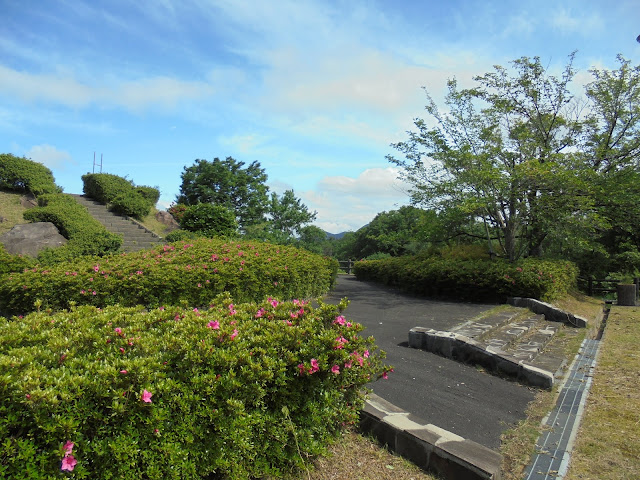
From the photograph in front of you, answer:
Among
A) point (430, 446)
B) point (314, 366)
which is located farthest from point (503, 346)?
point (314, 366)

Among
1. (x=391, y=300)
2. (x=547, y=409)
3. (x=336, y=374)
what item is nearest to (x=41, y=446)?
(x=336, y=374)

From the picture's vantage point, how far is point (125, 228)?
12719 mm

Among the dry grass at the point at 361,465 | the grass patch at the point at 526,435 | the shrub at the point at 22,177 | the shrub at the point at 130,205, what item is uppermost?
the shrub at the point at 22,177

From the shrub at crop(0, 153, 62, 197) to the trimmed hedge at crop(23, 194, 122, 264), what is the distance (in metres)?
2.46

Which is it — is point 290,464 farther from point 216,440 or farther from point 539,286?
point 539,286

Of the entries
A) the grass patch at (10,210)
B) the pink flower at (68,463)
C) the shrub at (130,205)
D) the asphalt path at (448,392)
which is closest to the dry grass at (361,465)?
the asphalt path at (448,392)

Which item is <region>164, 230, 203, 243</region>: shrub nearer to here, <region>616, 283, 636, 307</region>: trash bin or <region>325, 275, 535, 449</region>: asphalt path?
<region>325, 275, 535, 449</region>: asphalt path

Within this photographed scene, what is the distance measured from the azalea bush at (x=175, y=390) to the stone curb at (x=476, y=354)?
2.57 meters

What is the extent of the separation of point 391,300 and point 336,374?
759 centimetres

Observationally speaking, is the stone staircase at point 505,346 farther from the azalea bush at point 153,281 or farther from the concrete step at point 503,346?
the azalea bush at point 153,281

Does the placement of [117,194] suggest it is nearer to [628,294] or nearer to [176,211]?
[176,211]

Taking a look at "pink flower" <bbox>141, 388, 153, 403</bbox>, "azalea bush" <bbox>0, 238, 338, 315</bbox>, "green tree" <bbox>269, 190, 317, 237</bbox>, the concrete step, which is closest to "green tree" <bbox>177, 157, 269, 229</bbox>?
"green tree" <bbox>269, 190, 317, 237</bbox>

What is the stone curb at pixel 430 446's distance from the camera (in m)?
2.61

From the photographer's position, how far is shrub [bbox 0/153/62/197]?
39.5 ft
